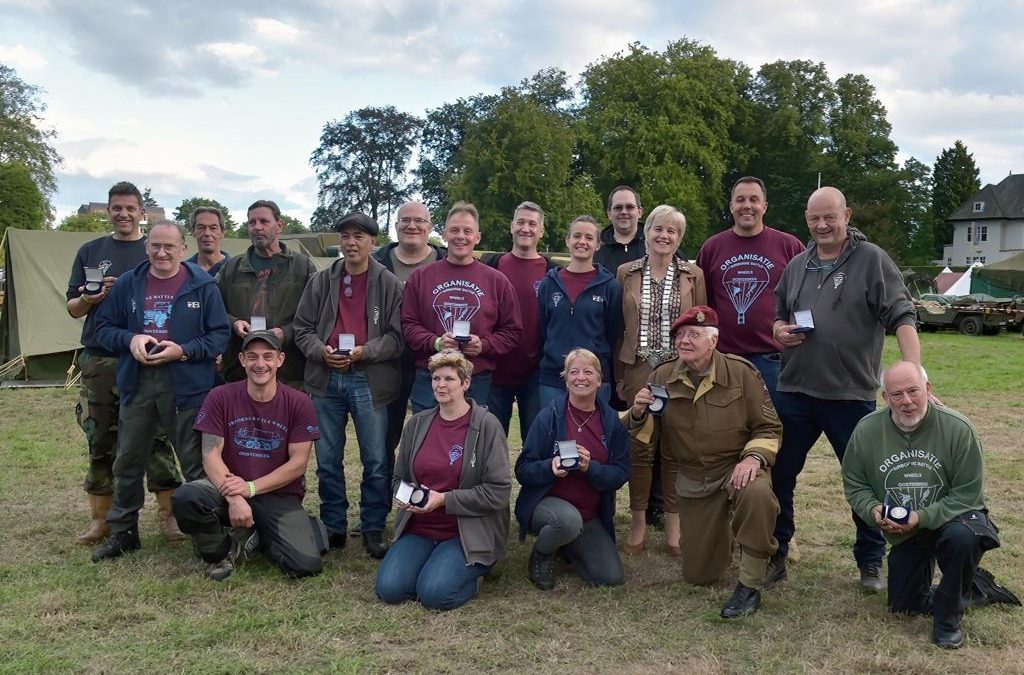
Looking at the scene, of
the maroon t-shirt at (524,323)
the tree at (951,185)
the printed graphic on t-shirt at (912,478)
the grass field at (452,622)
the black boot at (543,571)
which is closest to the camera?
the grass field at (452,622)

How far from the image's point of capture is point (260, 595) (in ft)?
13.1

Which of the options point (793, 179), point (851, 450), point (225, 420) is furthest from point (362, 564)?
point (793, 179)

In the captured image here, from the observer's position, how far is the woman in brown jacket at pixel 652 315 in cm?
464

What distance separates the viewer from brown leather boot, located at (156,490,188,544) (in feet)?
16.0

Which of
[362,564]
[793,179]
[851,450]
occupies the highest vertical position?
[793,179]

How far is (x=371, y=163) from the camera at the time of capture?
48.8 meters

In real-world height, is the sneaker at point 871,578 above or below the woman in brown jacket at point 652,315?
below

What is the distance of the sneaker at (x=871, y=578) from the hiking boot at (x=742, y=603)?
2.16 feet

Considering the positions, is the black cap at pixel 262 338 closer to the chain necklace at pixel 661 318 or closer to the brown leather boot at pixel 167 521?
the brown leather boot at pixel 167 521

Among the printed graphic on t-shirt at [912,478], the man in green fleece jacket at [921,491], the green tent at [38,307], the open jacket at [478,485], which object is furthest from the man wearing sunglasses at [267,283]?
the green tent at [38,307]

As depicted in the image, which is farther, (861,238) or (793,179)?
(793,179)

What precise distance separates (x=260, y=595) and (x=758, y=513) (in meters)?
2.37

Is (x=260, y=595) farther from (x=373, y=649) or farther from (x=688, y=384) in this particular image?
(x=688, y=384)

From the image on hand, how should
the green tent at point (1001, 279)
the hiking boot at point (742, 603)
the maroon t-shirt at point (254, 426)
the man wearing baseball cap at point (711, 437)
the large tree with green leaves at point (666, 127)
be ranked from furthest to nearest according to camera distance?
the large tree with green leaves at point (666, 127) → the green tent at point (1001, 279) → the maroon t-shirt at point (254, 426) → the man wearing baseball cap at point (711, 437) → the hiking boot at point (742, 603)
